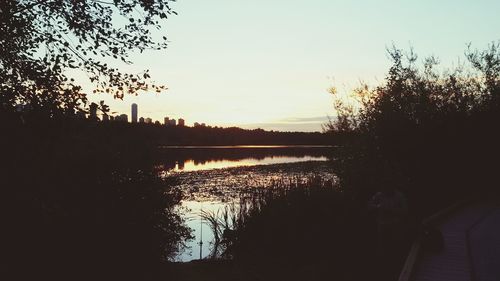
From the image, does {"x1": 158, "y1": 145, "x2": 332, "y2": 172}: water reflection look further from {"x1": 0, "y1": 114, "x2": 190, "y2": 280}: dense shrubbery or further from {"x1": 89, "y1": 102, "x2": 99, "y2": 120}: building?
{"x1": 89, "y1": 102, "x2": 99, "y2": 120}: building

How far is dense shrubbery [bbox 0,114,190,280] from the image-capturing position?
6.86 meters

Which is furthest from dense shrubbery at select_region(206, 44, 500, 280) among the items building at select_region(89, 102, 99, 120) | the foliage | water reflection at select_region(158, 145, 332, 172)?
building at select_region(89, 102, 99, 120)

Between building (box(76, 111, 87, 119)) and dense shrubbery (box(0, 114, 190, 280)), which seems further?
building (box(76, 111, 87, 119))

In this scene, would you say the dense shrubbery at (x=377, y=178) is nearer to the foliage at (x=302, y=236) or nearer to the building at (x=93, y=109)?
the foliage at (x=302, y=236)

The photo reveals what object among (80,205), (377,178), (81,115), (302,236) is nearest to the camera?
(81,115)

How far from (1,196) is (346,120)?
55.6 feet

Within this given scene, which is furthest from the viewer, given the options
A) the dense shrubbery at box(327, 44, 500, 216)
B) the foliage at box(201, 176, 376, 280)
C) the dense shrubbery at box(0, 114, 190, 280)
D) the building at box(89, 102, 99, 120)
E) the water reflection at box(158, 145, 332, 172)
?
Result: the water reflection at box(158, 145, 332, 172)

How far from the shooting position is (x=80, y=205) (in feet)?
32.3

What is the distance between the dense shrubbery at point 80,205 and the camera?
22.5ft

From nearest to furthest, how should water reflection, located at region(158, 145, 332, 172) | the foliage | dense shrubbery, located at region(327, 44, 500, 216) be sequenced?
the foliage → dense shrubbery, located at region(327, 44, 500, 216) → water reflection, located at region(158, 145, 332, 172)

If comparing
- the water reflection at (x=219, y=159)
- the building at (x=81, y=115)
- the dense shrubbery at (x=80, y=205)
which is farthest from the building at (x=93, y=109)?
the water reflection at (x=219, y=159)

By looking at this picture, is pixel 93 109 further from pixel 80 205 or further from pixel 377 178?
pixel 377 178

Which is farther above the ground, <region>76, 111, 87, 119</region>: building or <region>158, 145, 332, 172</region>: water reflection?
<region>76, 111, 87, 119</region>: building

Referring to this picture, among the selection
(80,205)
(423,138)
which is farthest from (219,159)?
(80,205)
